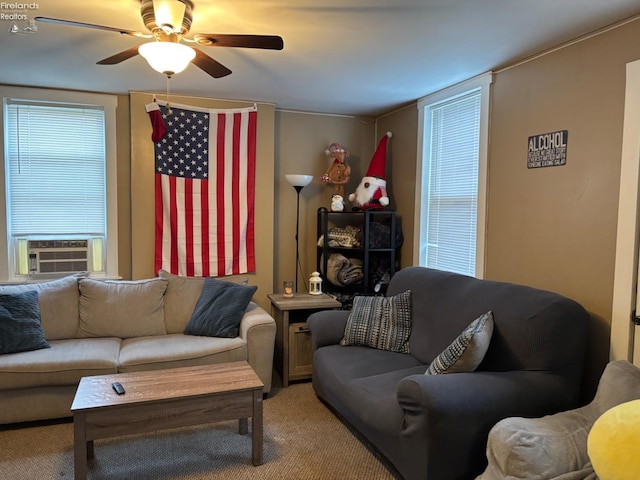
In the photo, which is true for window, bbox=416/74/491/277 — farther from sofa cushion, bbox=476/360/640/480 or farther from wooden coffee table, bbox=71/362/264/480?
wooden coffee table, bbox=71/362/264/480

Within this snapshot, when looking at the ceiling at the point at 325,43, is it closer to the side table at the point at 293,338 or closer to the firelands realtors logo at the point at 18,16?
the firelands realtors logo at the point at 18,16

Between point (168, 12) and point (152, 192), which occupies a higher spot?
point (168, 12)

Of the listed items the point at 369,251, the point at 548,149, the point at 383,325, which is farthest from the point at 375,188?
the point at 548,149

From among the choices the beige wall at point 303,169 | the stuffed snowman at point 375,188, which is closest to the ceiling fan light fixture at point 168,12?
the beige wall at point 303,169

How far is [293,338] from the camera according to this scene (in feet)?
11.8

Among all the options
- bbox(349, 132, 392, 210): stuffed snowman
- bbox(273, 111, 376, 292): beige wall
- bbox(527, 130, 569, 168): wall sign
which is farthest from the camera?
bbox(273, 111, 376, 292): beige wall

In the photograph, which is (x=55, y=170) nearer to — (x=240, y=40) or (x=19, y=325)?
(x=19, y=325)

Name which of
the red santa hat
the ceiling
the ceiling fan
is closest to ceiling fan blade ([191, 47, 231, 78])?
the ceiling fan

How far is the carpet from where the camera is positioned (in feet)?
7.82

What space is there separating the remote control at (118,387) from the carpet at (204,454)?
0.46m

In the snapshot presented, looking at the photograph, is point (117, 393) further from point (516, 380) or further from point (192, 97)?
point (192, 97)

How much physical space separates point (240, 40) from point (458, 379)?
6.16 feet

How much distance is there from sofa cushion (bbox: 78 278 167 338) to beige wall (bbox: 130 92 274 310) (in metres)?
0.42

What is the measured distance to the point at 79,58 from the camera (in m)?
2.94
